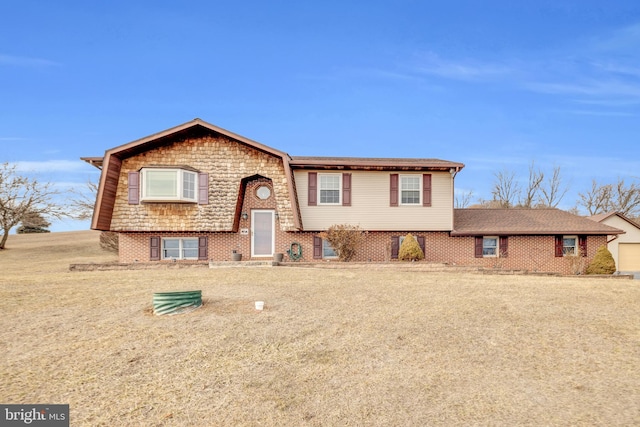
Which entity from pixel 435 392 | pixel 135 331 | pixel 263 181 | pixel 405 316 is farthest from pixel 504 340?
pixel 263 181

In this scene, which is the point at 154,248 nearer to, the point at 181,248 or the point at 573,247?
the point at 181,248

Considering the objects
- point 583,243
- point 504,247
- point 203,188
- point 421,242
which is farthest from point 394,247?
point 583,243

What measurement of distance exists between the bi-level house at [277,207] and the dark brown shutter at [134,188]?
0.16ft

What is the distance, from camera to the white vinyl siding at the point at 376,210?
20.9m

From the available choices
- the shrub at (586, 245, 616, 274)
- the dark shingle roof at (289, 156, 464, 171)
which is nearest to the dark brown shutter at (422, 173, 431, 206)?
the dark shingle roof at (289, 156, 464, 171)

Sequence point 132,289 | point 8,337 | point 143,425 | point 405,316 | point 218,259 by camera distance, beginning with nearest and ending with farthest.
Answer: point 143,425
point 8,337
point 405,316
point 132,289
point 218,259

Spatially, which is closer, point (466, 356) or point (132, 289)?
point (466, 356)

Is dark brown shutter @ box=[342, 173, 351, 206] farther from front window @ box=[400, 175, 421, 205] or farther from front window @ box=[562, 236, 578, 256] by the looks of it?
front window @ box=[562, 236, 578, 256]

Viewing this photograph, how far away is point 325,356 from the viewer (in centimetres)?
749

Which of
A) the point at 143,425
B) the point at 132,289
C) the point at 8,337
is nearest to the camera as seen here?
the point at 143,425

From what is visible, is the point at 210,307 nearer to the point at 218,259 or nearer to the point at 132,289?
the point at 132,289

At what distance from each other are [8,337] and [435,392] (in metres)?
8.13

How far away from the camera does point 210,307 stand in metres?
10.0

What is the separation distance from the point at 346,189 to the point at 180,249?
874cm
